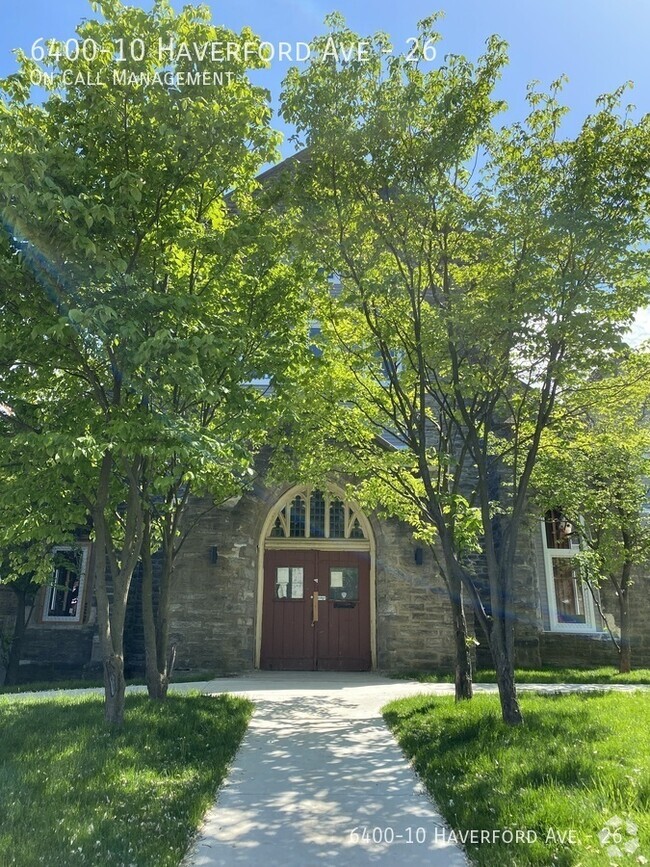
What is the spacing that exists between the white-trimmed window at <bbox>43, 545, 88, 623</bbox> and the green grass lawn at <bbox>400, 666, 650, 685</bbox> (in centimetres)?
639

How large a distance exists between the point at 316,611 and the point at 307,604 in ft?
0.73

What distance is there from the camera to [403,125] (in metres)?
6.15

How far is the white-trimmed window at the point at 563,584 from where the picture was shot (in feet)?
41.3

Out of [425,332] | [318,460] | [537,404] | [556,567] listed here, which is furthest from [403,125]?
[556,567]

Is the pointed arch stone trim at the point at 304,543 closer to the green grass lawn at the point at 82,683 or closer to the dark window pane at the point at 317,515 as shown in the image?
the dark window pane at the point at 317,515

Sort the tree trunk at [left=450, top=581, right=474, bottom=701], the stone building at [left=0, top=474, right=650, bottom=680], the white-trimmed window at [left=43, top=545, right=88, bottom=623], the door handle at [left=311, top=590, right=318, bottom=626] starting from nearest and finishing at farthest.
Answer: the tree trunk at [left=450, top=581, right=474, bottom=701] → the stone building at [left=0, top=474, right=650, bottom=680] → the door handle at [left=311, top=590, right=318, bottom=626] → the white-trimmed window at [left=43, top=545, right=88, bottom=623]

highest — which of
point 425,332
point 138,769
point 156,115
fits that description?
point 156,115

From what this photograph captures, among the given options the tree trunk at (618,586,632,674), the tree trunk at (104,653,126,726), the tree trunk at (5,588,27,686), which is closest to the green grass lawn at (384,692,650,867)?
the tree trunk at (104,653,126,726)

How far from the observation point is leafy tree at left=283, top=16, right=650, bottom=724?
576 cm

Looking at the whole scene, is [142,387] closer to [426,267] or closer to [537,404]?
[426,267]

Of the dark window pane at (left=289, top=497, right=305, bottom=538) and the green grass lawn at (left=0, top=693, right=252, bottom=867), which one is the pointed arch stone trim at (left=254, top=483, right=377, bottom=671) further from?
the green grass lawn at (left=0, top=693, right=252, bottom=867)

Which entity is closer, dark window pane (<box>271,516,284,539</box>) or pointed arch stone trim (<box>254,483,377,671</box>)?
pointed arch stone trim (<box>254,483,377,671</box>)

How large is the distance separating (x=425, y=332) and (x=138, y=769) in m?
4.67

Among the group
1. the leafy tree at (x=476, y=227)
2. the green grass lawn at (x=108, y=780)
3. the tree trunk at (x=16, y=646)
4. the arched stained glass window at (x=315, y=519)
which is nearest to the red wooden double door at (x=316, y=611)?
the arched stained glass window at (x=315, y=519)
